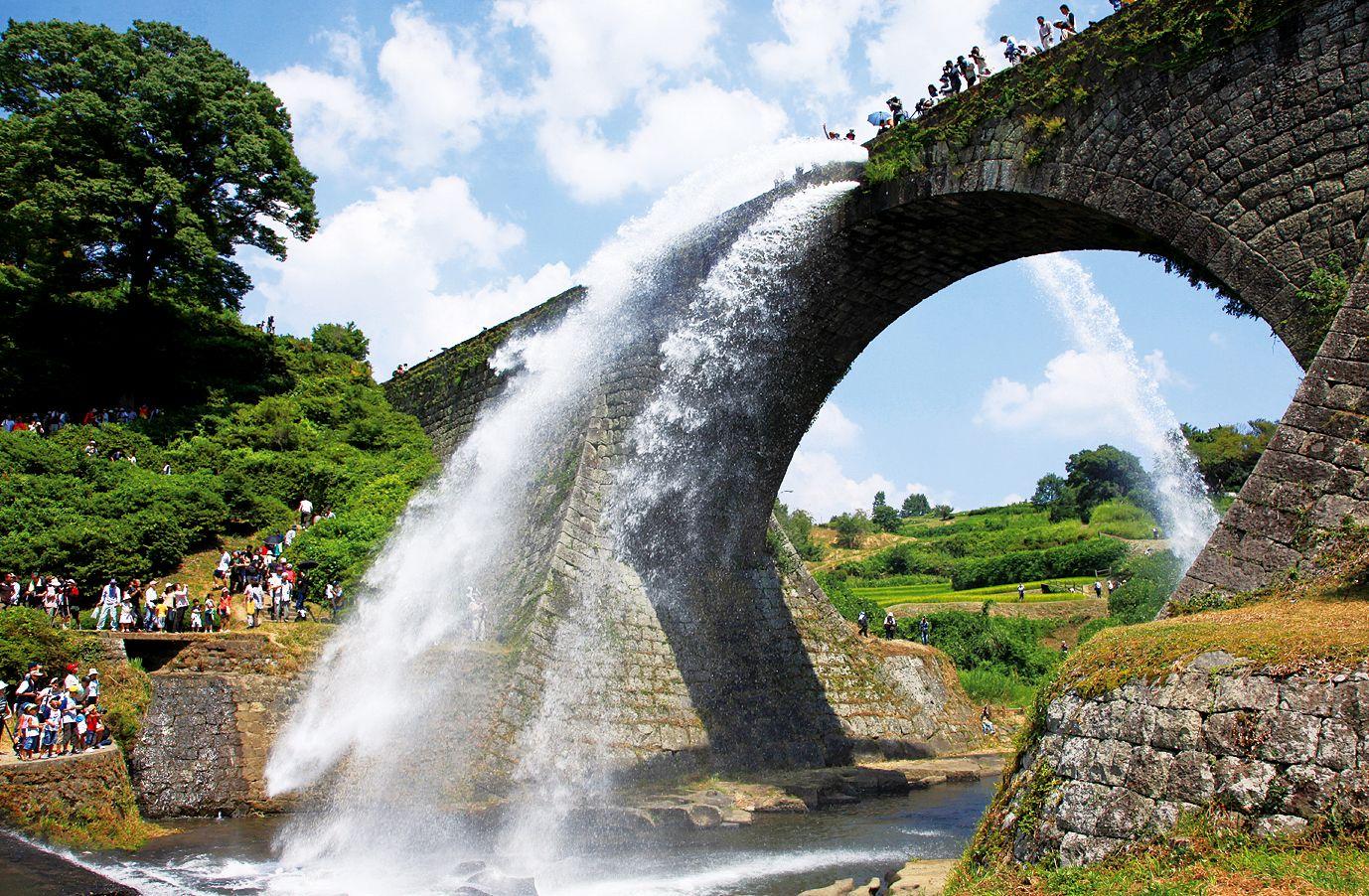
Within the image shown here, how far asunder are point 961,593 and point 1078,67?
128 ft

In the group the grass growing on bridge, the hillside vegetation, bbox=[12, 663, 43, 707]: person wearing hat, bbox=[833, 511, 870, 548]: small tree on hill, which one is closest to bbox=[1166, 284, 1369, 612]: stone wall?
the grass growing on bridge

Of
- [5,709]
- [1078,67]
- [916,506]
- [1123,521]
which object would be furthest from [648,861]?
[916,506]

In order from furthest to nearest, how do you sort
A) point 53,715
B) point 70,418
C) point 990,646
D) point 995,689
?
point 990,646 < point 995,689 < point 70,418 < point 53,715

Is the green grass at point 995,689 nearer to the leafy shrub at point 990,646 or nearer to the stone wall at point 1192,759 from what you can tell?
the leafy shrub at point 990,646

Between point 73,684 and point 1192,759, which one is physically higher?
point 73,684

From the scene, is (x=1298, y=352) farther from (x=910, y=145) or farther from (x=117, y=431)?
(x=117, y=431)

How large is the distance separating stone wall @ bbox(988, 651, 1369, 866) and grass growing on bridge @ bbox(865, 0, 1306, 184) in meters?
6.82

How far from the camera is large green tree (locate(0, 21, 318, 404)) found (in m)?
21.3

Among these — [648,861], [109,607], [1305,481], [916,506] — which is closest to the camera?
[1305,481]

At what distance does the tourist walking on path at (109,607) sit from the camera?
1453 cm

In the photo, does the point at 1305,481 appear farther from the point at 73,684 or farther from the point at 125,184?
the point at 125,184

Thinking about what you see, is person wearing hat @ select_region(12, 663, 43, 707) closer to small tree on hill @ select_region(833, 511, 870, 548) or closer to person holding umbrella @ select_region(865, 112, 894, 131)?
person holding umbrella @ select_region(865, 112, 894, 131)

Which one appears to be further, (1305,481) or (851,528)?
(851,528)

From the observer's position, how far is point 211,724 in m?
13.2
